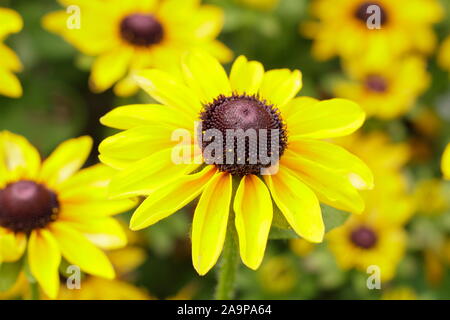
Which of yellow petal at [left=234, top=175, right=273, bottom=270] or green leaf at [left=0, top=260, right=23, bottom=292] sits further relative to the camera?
green leaf at [left=0, top=260, right=23, bottom=292]

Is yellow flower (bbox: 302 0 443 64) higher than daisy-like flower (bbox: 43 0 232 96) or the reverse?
higher

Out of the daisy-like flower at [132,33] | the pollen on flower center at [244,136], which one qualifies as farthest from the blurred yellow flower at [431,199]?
the pollen on flower center at [244,136]

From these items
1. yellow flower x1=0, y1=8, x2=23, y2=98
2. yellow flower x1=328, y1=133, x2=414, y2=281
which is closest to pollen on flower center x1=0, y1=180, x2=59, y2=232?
yellow flower x1=0, y1=8, x2=23, y2=98

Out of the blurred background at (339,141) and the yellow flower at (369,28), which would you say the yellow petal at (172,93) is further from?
the yellow flower at (369,28)

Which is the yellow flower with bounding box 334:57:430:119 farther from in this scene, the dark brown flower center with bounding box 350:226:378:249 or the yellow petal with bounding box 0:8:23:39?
the yellow petal with bounding box 0:8:23:39

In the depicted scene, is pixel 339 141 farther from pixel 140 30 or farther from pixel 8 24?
pixel 8 24
